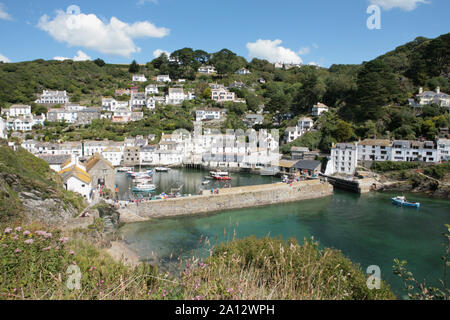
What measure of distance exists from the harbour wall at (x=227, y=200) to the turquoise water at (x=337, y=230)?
0.61 m

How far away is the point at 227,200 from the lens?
16.5 m

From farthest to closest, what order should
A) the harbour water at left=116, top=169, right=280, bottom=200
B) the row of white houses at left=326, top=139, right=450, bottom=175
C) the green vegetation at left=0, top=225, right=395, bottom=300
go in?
the row of white houses at left=326, top=139, right=450, bottom=175 → the harbour water at left=116, top=169, right=280, bottom=200 → the green vegetation at left=0, top=225, right=395, bottom=300

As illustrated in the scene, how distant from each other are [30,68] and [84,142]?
3643 cm

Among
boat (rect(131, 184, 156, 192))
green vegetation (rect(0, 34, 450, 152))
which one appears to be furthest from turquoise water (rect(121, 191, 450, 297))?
green vegetation (rect(0, 34, 450, 152))

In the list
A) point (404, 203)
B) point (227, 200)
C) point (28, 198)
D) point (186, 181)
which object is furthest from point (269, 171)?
point (28, 198)

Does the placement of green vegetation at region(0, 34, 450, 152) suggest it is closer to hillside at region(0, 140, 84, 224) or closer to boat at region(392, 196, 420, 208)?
boat at region(392, 196, 420, 208)

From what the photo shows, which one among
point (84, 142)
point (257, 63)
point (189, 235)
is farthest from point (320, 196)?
→ point (257, 63)

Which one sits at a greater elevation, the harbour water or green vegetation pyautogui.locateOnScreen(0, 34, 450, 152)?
green vegetation pyautogui.locateOnScreen(0, 34, 450, 152)

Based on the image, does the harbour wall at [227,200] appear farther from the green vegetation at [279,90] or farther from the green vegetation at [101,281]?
the green vegetation at [279,90]

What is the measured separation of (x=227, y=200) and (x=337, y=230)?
6.18 meters

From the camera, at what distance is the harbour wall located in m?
14.2

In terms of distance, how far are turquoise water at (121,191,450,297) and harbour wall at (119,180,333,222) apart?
1.99ft

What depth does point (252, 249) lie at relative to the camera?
22.9ft

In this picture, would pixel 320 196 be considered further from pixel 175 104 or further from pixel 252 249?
pixel 175 104
